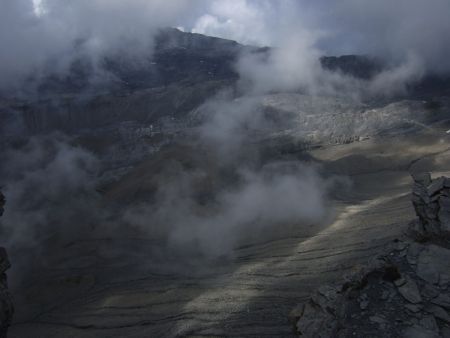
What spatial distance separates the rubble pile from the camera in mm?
14500

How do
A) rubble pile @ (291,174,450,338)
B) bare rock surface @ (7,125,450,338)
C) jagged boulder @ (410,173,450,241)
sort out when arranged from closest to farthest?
rubble pile @ (291,174,450,338) < jagged boulder @ (410,173,450,241) < bare rock surface @ (7,125,450,338)

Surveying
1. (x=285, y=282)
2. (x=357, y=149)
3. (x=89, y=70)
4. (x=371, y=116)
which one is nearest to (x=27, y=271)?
(x=285, y=282)

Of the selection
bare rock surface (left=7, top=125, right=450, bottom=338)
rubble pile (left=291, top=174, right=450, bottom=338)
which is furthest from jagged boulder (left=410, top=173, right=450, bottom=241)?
bare rock surface (left=7, top=125, right=450, bottom=338)

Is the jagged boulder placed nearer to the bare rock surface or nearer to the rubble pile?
the rubble pile

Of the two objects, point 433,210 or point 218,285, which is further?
point 218,285

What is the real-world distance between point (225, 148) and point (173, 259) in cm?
2949

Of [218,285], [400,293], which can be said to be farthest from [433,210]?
[218,285]

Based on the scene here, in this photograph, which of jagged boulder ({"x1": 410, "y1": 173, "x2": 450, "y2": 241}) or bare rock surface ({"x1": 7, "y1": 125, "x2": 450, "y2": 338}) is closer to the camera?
jagged boulder ({"x1": 410, "y1": 173, "x2": 450, "y2": 241})

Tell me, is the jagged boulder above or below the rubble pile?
above

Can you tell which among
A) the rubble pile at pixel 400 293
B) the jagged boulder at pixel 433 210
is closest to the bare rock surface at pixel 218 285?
the rubble pile at pixel 400 293

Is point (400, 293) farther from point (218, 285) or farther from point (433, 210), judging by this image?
point (218, 285)

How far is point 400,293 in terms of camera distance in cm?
1546

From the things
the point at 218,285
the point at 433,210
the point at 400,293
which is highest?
the point at 433,210

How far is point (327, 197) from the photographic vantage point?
38500mm
